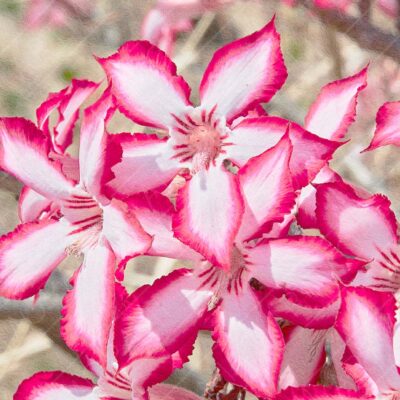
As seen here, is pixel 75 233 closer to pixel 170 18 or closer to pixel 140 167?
A: pixel 140 167

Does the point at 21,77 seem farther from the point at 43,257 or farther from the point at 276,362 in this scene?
the point at 276,362

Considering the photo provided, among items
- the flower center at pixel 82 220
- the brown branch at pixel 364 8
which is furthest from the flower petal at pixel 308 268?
the brown branch at pixel 364 8

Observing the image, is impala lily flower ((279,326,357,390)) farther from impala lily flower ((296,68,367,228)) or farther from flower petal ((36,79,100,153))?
flower petal ((36,79,100,153))

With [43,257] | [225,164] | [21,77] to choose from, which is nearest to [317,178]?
[225,164]

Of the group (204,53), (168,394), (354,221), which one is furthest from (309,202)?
(204,53)

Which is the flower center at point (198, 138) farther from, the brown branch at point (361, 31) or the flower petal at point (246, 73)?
the brown branch at point (361, 31)

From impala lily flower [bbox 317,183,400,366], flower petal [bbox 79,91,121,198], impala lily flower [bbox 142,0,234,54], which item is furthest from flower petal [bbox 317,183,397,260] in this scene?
impala lily flower [bbox 142,0,234,54]

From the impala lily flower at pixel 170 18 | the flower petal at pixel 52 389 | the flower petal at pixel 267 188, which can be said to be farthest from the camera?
the impala lily flower at pixel 170 18
